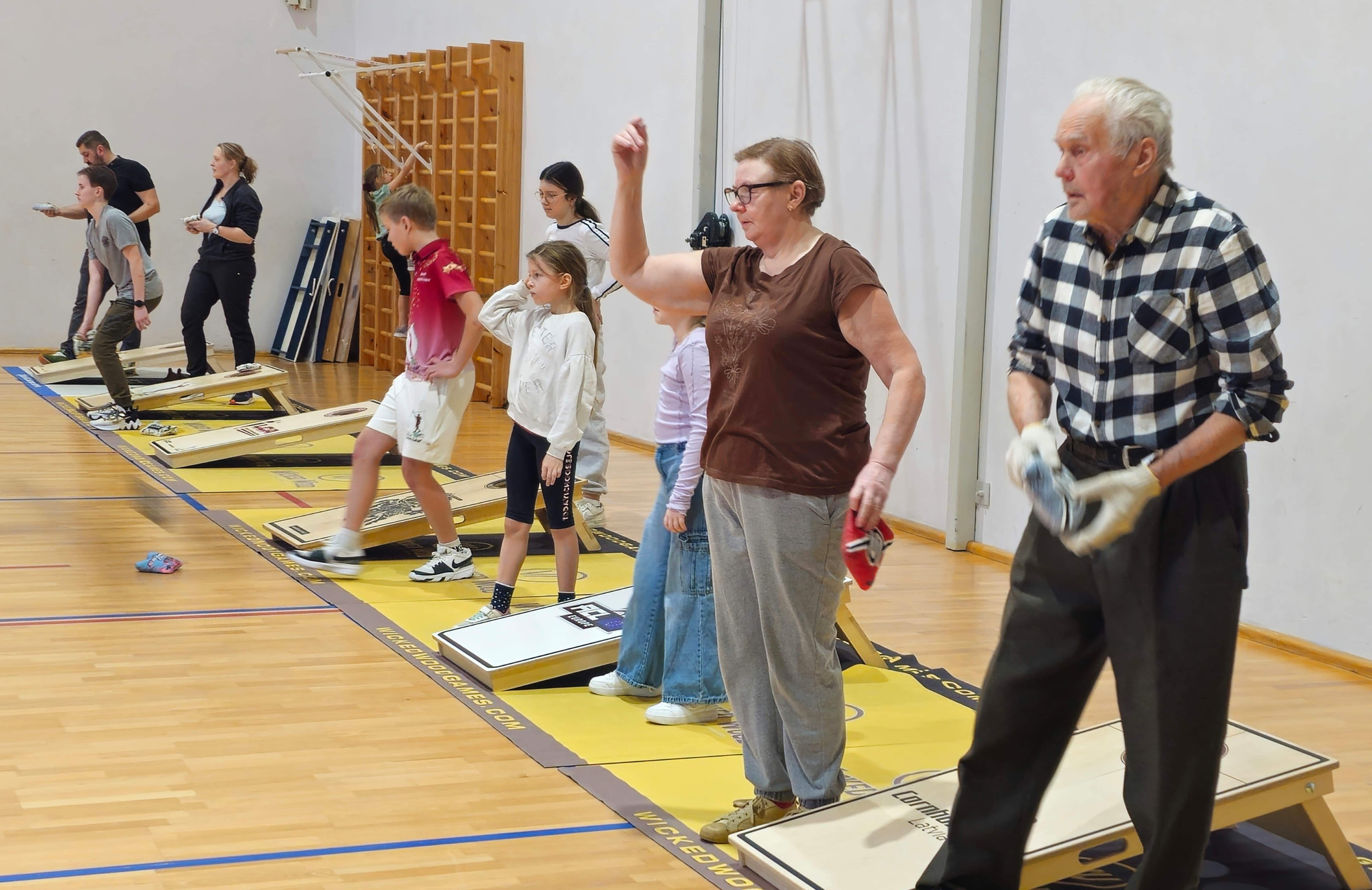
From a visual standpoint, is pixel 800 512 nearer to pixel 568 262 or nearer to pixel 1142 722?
pixel 1142 722

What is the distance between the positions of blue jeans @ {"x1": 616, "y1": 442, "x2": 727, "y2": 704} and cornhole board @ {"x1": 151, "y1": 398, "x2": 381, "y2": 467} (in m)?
3.82

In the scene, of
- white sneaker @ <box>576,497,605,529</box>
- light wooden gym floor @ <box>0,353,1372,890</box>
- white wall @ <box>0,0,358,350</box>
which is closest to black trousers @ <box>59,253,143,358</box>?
white wall @ <box>0,0,358,350</box>

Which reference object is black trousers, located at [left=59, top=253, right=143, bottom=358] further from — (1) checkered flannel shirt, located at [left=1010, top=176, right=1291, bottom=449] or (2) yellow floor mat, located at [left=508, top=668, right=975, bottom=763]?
(1) checkered flannel shirt, located at [left=1010, top=176, right=1291, bottom=449]

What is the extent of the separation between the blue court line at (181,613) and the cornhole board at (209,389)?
4.41 meters

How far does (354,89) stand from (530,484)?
34.3 ft

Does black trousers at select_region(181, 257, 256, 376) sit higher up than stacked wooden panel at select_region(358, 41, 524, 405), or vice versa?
stacked wooden panel at select_region(358, 41, 524, 405)

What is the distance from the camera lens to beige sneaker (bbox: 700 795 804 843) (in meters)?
3.17

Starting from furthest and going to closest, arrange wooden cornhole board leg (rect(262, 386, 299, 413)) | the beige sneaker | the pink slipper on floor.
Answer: wooden cornhole board leg (rect(262, 386, 299, 413))
the pink slipper on floor
the beige sneaker

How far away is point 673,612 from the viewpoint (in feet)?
13.3

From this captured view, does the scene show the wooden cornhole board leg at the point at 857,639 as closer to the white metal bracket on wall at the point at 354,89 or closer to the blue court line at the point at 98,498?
the blue court line at the point at 98,498

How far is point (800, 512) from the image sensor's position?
293 cm

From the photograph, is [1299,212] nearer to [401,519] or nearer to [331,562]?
[401,519]

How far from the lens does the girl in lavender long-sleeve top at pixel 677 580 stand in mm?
3906

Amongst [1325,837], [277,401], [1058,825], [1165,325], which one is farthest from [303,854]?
[277,401]
